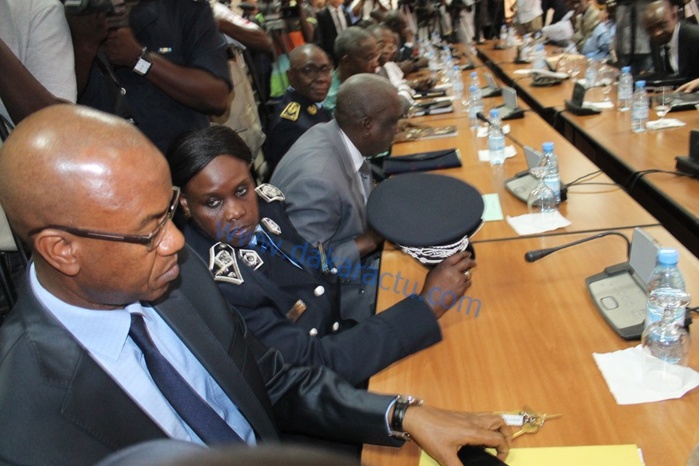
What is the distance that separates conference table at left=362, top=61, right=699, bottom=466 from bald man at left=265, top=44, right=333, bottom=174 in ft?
4.28

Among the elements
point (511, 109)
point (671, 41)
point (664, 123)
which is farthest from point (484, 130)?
point (671, 41)

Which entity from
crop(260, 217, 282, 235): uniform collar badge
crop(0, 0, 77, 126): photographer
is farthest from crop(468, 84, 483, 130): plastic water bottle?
crop(0, 0, 77, 126): photographer

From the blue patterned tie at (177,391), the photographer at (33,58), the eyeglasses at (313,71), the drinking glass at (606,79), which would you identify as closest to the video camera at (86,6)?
the photographer at (33,58)

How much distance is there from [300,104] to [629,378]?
2296 millimetres

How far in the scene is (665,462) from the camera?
0.85 meters

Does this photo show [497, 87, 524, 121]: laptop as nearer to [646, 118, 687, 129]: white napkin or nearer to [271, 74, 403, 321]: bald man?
[646, 118, 687, 129]: white napkin

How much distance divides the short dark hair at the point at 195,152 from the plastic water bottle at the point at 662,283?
102 cm

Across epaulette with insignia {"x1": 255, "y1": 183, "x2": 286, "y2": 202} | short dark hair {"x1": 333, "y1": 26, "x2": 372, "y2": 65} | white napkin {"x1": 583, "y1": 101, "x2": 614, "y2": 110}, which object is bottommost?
Answer: white napkin {"x1": 583, "y1": 101, "x2": 614, "y2": 110}

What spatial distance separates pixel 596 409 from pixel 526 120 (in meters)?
2.28

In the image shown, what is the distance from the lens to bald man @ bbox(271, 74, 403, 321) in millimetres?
1874

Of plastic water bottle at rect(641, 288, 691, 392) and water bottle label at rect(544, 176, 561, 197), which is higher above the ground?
water bottle label at rect(544, 176, 561, 197)

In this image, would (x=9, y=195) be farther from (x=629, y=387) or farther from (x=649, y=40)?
(x=649, y=40)

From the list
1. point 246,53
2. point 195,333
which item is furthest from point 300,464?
point 246,53

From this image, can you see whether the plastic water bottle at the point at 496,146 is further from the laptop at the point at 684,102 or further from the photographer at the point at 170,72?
the photographer at the point at 170,72
